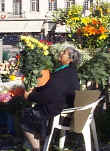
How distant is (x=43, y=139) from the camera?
14.2 ft

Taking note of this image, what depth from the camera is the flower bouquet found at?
4547 mm

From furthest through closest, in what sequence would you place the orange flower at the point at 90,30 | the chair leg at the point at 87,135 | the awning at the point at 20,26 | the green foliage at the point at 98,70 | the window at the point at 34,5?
1. the window at the point at 34,5
2. the awning at the point at 20,26
3. the orange flower at the point at 90,30
4. the green foliage at the point at 98,70
5. the chair leg at the point at 87,135

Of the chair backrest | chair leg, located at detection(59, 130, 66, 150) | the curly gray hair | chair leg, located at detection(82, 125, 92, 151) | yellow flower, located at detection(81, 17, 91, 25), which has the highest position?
yellow flower, located at detection(81, 17, 91, 25)

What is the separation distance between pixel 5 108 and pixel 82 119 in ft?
4.70

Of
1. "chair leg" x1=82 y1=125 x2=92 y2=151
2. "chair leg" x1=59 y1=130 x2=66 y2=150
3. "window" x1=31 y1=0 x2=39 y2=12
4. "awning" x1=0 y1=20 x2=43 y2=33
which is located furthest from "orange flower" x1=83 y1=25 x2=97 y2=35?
"window" x1=31 y1=0 x2=39 y2=12

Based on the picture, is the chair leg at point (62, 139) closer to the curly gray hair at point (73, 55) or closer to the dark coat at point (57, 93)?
the dark coat at point (57, 93)

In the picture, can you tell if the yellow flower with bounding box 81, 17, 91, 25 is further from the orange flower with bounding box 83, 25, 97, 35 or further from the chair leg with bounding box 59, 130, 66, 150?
the chair leg with bounding box 59, 130, 66, 150

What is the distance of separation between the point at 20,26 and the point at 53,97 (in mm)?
34196

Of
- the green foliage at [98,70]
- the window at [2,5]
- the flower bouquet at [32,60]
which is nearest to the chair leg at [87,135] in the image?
the green foliage at [98,70]

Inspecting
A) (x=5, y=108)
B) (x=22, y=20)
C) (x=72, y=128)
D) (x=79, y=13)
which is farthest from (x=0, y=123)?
(x=22, y=20)

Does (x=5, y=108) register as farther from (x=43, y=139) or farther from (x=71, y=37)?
(x=71, y=37)

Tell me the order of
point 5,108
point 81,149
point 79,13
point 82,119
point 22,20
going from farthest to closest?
point 22,20
point 79,13
point 5,108
point 81,149
point 82,119

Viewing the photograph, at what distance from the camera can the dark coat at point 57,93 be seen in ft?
13.0

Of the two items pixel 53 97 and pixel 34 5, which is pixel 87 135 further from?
pixel 34 5
